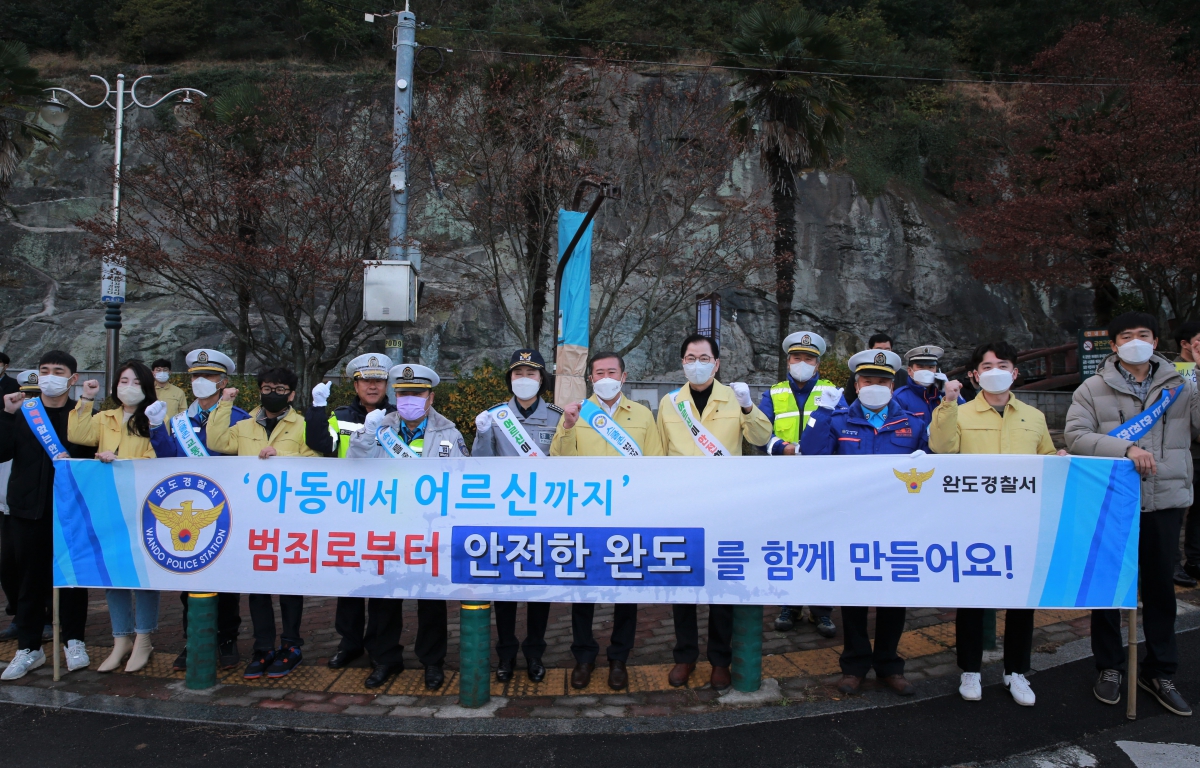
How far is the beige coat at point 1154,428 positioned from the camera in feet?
13.0

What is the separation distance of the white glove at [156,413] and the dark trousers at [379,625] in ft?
5.17

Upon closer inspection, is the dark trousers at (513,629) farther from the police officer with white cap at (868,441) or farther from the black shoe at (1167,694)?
the black shoe at (1167,694)

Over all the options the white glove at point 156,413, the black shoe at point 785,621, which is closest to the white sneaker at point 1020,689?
the black shoe at point 785,621

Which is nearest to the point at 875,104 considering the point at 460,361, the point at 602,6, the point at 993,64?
the point at 993,64

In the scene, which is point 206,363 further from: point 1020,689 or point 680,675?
point 1020,689

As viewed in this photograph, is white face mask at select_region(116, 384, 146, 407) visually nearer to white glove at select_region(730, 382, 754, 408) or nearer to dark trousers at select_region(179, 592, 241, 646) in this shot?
dark trousers at select_region(179, 592, 241, 646)

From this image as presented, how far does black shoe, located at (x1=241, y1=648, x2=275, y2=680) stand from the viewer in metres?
4.50

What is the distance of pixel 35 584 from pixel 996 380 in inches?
235

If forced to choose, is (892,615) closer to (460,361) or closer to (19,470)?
(19,470)

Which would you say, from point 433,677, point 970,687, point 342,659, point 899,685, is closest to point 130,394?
point 342,659

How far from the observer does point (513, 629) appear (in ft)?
14.7

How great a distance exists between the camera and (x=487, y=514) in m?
4.12

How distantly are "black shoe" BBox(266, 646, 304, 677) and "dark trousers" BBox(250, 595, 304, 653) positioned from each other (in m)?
0.04

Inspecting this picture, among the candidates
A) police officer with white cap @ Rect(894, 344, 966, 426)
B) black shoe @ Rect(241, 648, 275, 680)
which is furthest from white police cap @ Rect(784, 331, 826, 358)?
black shoe @ Rect(241, 648, 275, 680)
